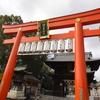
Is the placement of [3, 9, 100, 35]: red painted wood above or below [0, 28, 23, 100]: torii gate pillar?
above

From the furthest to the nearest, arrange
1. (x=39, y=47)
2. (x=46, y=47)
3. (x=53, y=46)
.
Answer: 1. (x=39, y=47)
2. (x=46, y=47)
3. (x=53, y=46)

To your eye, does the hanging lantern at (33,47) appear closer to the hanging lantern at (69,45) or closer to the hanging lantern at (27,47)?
the hanging lantern at (27,47)

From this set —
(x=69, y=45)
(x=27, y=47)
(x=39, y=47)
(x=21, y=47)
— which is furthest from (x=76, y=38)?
(x=21, y=47)

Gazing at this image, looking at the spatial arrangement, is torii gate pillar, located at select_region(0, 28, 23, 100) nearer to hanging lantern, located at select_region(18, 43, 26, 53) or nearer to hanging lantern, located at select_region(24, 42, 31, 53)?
hanging lantern, located at select_region(18, 43, 26, 53)

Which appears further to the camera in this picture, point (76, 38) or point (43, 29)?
point (43, 29)

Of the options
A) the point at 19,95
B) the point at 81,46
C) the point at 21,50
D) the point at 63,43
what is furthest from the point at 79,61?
the point at 19,95

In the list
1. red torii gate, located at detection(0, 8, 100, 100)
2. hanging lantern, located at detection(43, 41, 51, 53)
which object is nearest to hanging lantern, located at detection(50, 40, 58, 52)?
hanging lantern, located at detection(43, 41, 51, 53)

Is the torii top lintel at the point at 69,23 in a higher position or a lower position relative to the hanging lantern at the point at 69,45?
higher

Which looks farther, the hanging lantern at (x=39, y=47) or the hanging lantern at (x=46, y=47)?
the hanging lantern at (x=39, y=47)

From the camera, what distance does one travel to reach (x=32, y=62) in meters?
12.3

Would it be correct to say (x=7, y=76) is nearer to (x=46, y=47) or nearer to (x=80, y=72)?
(x=46, y=47)

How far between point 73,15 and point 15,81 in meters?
8.26

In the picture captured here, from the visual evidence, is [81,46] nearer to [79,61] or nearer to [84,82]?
[79,61]

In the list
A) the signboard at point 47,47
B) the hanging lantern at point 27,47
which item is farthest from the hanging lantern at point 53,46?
the hanging lantern at point 27,47
